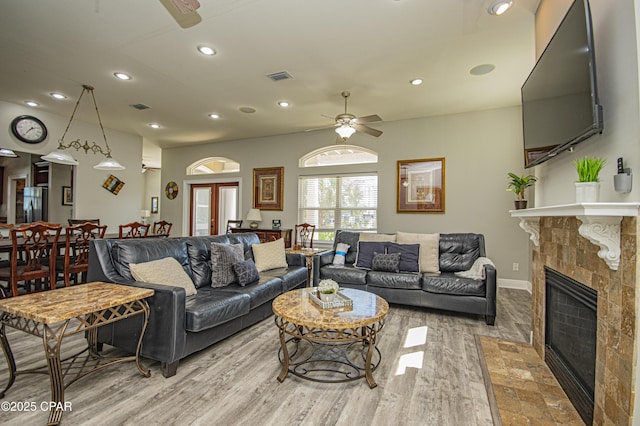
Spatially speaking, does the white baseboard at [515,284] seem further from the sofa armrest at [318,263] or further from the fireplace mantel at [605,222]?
the fireplace mantel at [605,222]

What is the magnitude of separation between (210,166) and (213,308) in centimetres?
597

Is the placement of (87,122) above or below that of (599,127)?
above

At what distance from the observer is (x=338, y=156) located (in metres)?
6.16

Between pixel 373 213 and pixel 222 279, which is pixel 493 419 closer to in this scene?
pixel 222 279

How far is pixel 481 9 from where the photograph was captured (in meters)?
2.55

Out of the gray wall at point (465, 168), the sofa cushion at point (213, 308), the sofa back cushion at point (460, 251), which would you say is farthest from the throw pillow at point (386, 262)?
the sofa cushion at point (213, 308)

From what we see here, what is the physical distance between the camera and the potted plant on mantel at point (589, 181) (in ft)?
4.97

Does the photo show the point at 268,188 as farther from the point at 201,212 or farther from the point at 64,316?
the point at 64,316

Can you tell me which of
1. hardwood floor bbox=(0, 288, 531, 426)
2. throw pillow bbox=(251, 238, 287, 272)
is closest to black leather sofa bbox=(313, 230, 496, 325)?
throw pillow bbox=(251, 238, 287, 272)

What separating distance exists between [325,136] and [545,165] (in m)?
4.25

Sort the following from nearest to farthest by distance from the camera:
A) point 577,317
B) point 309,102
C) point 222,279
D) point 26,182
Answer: point 577,317 → point 222,279 → point 309,102 → point 26,182

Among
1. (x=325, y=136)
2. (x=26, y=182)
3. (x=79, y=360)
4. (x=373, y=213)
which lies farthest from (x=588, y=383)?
(x=26, y=182)

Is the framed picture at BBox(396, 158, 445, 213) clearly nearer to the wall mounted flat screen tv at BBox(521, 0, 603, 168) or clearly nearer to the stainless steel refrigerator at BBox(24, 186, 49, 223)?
the wall mounted flat screen tv at BBox(521, 0, 603, 168)

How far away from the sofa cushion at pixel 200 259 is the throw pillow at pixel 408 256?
2.28 m
